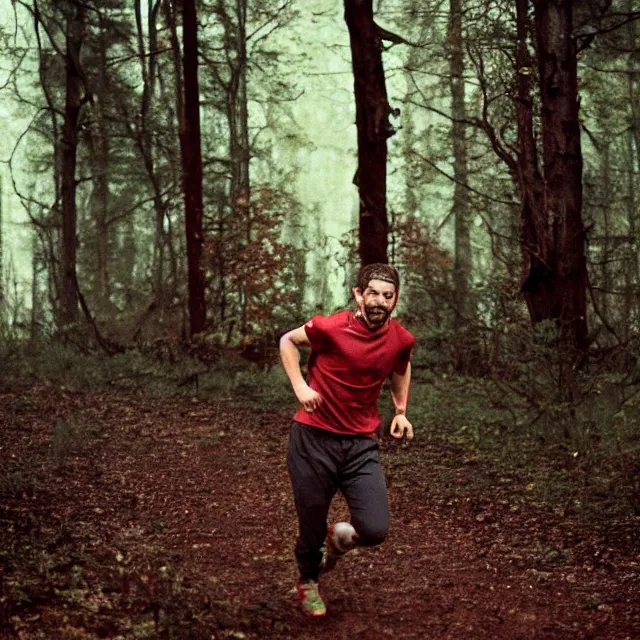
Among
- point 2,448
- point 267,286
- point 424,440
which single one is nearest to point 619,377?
point 424,440

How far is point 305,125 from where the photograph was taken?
156 ft

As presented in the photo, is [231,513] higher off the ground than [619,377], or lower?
lower

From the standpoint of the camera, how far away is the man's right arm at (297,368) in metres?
4.60

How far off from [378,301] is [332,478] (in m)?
1.04

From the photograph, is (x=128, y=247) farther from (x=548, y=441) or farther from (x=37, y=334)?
(x=548, y=441)

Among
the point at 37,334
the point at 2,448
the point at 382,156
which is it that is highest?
the point at 382,156

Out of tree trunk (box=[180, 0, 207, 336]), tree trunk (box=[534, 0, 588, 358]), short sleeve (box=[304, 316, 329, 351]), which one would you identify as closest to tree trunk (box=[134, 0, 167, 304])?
tree trunk (box=[180, 0, 207, 336])

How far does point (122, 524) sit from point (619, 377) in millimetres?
5193

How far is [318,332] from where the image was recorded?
4797 mm

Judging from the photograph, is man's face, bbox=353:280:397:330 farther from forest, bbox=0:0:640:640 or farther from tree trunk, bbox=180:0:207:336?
tree trunk, bbox=180:0:207:336

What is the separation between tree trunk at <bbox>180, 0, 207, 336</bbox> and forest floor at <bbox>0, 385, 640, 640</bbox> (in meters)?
8.19

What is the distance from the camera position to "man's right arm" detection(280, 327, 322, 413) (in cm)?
460

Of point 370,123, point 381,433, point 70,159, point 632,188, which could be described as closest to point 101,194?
point 70,159

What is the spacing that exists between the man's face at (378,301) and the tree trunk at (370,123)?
6.60m
